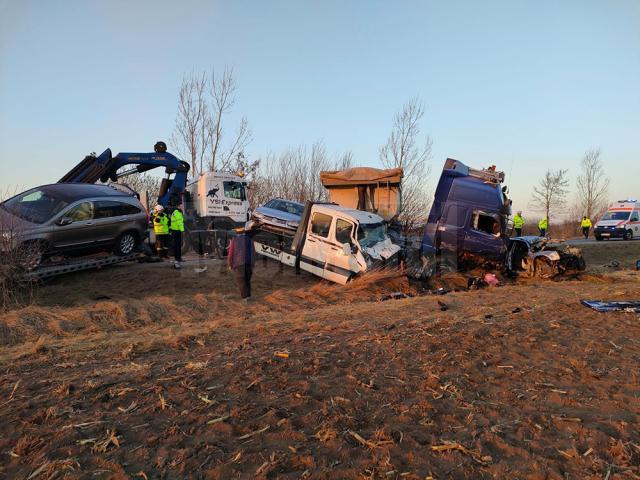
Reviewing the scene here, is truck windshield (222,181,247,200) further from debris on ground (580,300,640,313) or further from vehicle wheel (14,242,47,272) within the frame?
debris on ground (580,300,640,313)

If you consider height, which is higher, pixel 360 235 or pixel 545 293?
pixel 360 235

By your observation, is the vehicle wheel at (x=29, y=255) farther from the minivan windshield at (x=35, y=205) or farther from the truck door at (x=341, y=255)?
the truck door at (x=341, y=255)

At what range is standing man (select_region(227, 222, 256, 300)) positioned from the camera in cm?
944

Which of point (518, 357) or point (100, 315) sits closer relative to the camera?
point (518, 357)

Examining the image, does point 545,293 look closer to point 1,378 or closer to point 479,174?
point 479,174

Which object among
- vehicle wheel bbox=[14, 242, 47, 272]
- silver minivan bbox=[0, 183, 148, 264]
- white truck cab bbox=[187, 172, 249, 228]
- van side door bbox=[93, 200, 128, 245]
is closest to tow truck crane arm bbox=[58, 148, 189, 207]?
white truck cab bbox=[187, 172, 249, 228]

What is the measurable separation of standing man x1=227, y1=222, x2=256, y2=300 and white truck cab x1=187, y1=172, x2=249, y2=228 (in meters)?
6.82

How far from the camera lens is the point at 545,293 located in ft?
33.8

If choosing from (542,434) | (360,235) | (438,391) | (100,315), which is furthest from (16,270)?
(542,434)

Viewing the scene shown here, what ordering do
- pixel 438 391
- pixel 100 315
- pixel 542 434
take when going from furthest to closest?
pixel 100 315
pixel 438 391
pixel 542 434

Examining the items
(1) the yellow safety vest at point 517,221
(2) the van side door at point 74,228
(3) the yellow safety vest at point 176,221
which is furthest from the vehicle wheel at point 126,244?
(1) the yellow safety vest at point 517,221

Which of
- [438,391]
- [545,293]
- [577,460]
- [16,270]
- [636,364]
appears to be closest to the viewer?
[577,460]

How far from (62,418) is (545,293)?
991cm

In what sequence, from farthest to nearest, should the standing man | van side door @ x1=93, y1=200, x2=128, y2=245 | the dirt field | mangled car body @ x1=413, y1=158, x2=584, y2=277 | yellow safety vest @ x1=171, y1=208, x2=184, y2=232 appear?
mangled car body @ x1=413, y1=158, x2=584, y2=277, yellow safety vest @ x1=171, y1=208, x2=184, y2=232, van side door @ x1=93, y1=200, x2=128, y2=245, the standing man, the dirt field
